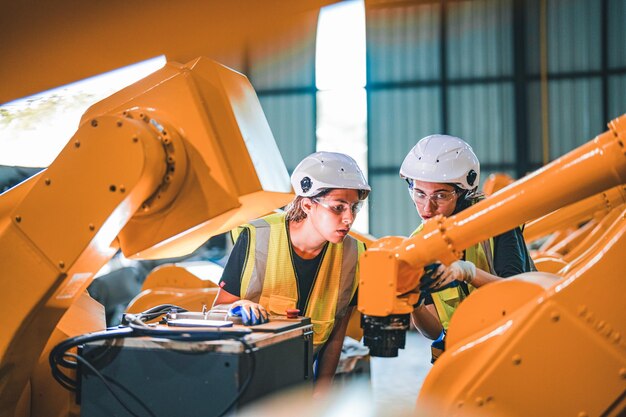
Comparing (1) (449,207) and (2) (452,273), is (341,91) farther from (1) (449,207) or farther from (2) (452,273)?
(2) (452,273)

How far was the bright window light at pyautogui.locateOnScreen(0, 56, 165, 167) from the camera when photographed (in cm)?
125

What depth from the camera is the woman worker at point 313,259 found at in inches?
108

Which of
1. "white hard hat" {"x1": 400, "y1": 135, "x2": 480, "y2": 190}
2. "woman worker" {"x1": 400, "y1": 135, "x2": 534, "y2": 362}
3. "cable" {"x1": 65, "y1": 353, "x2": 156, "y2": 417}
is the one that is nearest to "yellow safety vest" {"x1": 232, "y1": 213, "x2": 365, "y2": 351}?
"woman worker" {"x1": 400, "y1": 135, "x2": 534, "y2": 362}

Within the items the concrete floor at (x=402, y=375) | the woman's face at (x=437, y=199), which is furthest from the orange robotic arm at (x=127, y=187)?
the concrete floor at (x=402, y=375)

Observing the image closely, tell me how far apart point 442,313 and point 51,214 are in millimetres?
1680

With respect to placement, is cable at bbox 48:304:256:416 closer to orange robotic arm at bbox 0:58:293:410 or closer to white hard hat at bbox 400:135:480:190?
orange robotic arm at bbox 0:58:293:410

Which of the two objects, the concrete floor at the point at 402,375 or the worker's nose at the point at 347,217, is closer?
the worker's nose at the point at 347,217

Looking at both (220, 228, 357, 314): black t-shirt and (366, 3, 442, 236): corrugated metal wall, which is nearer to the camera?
(220, 228, 357, 314): black t-shirt

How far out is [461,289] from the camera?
2.83 meters

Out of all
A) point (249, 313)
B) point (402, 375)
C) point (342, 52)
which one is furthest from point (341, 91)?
point (249, 313)

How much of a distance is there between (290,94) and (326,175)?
1061 centimetres

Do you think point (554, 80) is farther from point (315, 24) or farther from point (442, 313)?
point (315, 24)

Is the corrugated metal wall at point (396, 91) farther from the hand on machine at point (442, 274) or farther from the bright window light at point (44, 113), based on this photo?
the bright window light at point (44, 113)

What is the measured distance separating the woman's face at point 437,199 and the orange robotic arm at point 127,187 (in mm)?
1129
